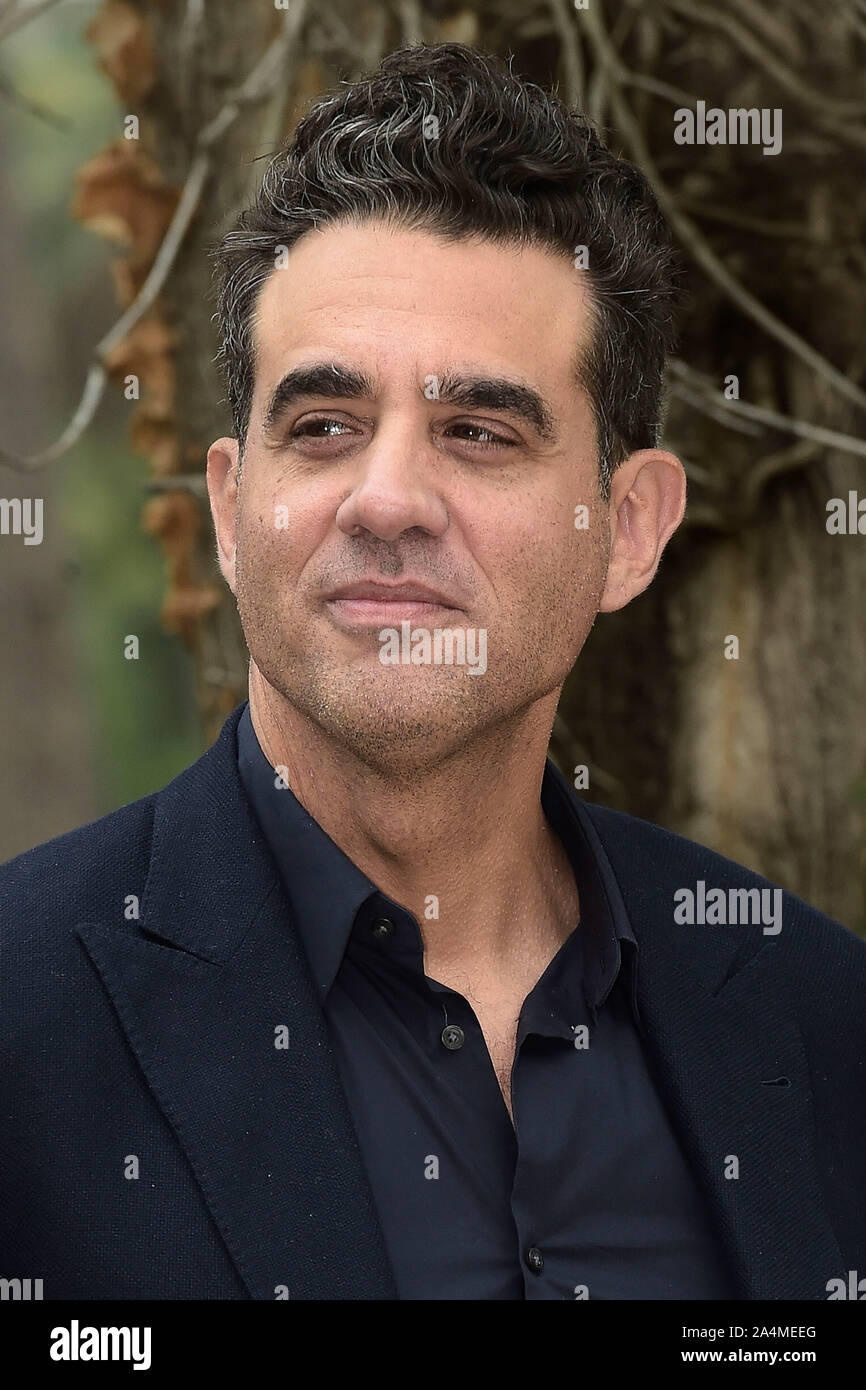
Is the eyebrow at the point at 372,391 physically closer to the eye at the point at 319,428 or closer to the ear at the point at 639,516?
the eye at the point at 319,428

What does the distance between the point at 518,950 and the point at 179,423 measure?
1.52m

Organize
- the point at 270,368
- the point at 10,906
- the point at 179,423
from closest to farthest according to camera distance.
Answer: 1. the point at 10,906
2. the point at 270,368
3. the point at 179,423

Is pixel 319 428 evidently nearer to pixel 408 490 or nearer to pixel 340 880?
pixel 408 490

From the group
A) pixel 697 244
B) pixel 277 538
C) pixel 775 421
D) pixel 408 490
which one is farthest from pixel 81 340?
pixel 408 490

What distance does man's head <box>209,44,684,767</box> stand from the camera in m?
1.77

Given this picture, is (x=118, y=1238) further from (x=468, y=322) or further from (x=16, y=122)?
(x=16, y=122)

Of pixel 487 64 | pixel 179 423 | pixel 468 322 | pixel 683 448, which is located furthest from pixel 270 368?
pixel 683 448

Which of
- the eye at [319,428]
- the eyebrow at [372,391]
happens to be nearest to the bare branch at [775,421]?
the eyebrow at [372,391]

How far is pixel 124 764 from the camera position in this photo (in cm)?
343

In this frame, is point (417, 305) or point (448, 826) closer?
point (417, 305)

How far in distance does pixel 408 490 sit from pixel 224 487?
1.48ft

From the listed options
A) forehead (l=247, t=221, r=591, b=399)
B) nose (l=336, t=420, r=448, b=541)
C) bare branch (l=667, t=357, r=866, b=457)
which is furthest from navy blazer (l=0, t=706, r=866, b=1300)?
bare branch (l=667, t=357, r=866, b=457)

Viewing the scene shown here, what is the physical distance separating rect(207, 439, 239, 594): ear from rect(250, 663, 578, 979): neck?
0.19 m

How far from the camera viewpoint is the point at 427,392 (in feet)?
5.83
